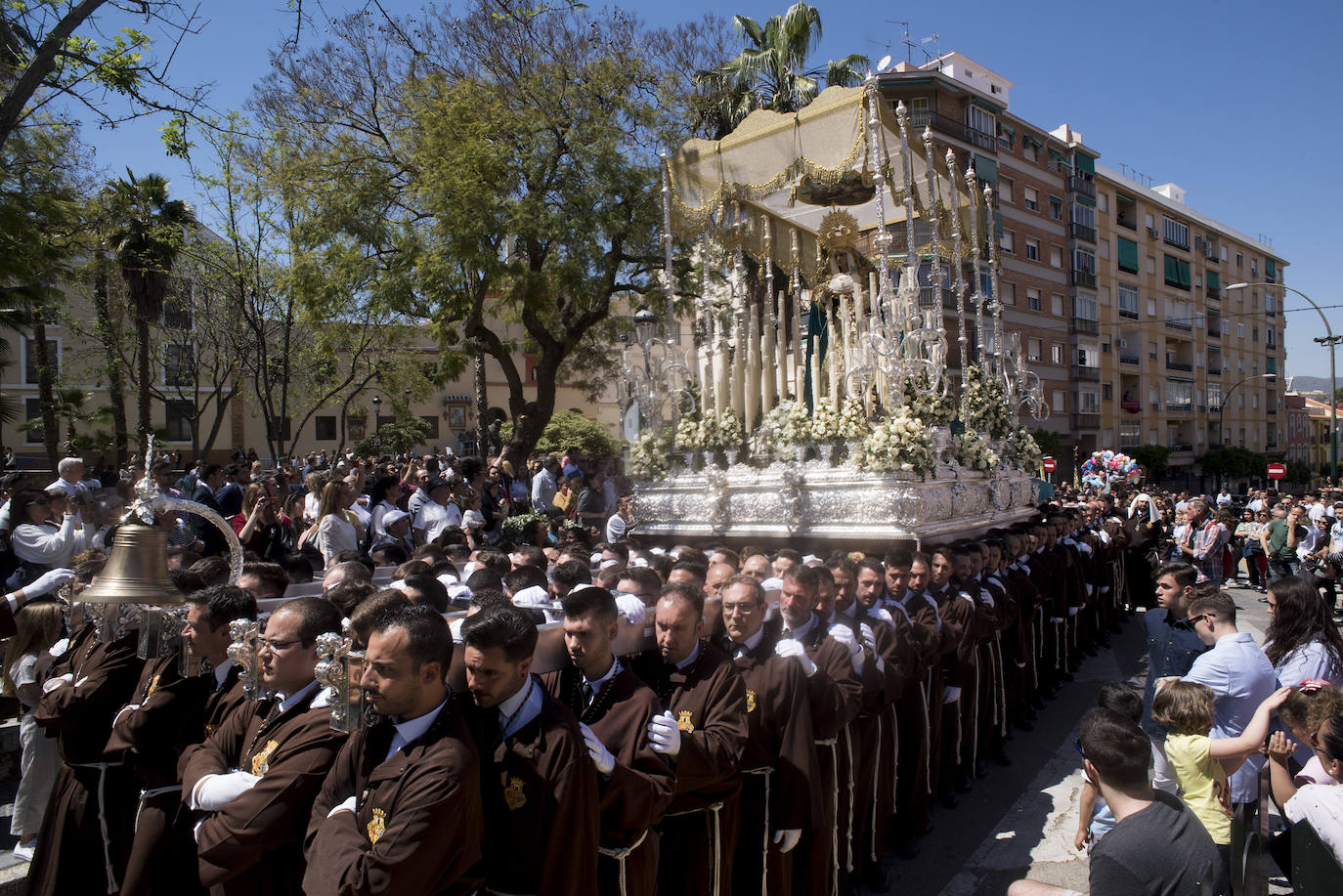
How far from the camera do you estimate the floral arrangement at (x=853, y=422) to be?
8.48 metres

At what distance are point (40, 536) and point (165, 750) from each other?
410 centimetres

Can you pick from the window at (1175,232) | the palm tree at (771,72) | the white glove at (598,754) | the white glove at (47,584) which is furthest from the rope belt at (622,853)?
the window at (1175,232)

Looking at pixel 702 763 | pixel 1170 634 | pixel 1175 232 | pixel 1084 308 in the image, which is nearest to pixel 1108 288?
pixel 1084 308

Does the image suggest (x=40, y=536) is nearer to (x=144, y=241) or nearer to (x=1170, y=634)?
(x=1170, y=634)

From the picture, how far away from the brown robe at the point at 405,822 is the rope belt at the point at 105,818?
6.13 feet

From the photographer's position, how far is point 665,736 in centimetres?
313

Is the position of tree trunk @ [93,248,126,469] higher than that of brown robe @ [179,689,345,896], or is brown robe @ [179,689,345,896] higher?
tree trunk @ [93,248,126,469]

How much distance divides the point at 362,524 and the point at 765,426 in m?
4.14

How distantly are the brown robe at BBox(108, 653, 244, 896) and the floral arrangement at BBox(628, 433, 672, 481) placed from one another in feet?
21.7

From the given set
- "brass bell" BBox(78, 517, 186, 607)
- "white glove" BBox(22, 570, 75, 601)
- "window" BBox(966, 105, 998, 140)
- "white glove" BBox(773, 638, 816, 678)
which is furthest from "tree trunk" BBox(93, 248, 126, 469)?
"window" BBox(966, 105, 998, 140)

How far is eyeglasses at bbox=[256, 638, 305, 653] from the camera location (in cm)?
312

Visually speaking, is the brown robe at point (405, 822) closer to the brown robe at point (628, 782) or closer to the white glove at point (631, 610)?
the brown robe at point (628, 782)

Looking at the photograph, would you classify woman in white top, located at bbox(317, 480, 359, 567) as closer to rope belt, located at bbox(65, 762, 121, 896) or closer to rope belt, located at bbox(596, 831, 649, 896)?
rope belt, located at bbox(65, 762, 121, 896)

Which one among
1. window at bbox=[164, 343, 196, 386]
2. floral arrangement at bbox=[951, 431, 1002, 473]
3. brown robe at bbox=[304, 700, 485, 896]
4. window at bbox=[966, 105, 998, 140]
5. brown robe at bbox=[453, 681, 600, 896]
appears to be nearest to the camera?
brown robe at bbox=[304, 700, 485, 896]
